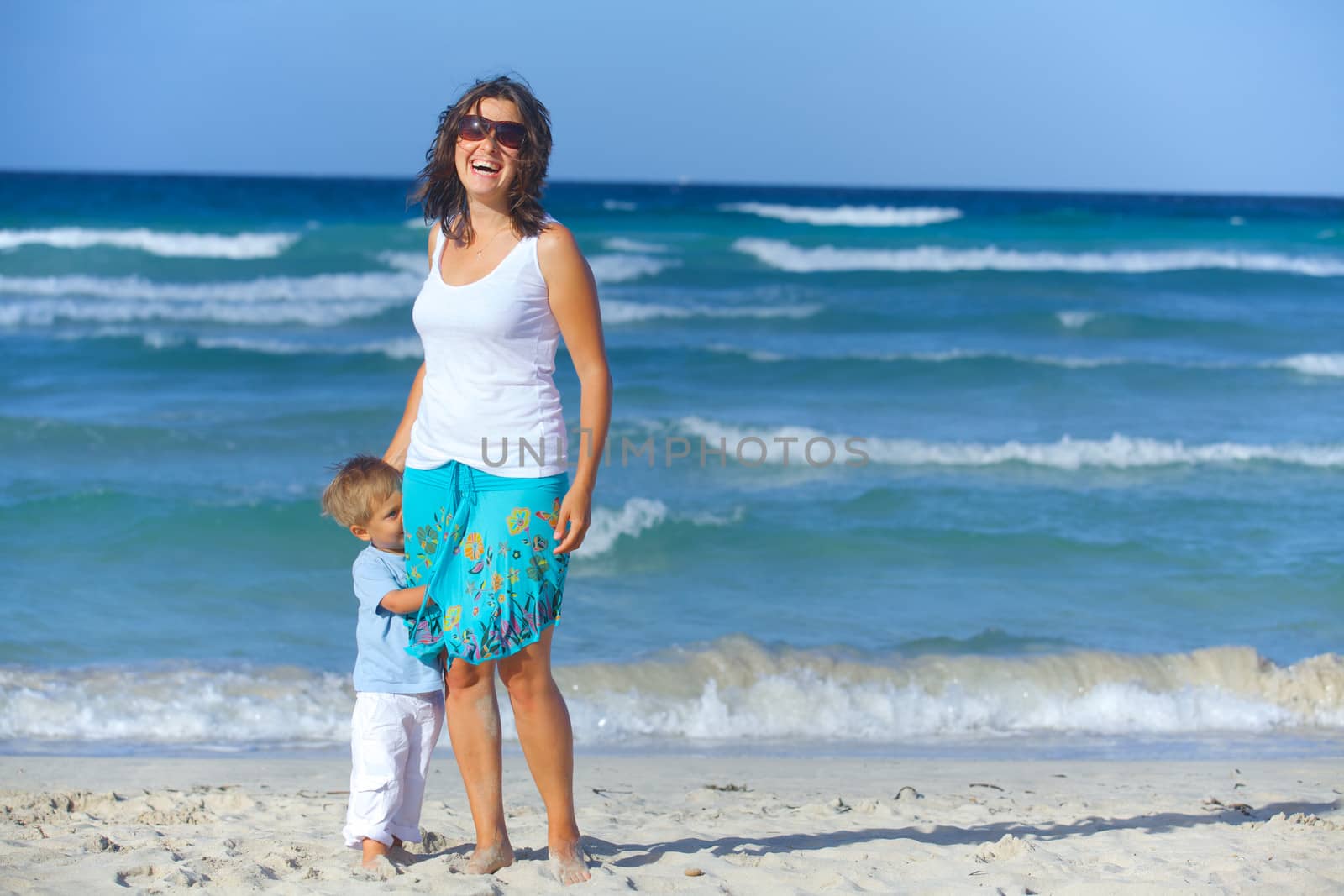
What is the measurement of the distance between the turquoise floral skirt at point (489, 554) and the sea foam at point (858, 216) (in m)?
29.6

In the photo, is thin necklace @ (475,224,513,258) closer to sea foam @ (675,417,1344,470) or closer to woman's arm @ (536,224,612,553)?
woman's arm @ (536,224,612,553)

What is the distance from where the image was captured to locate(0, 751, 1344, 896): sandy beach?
290cm

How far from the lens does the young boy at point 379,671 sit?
285cm

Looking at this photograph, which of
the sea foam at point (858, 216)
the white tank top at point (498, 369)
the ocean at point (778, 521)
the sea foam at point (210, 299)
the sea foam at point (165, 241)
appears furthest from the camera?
the sea foam at point (858, 216)

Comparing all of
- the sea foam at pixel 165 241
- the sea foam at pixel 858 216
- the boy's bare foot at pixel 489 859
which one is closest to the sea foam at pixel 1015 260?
the sea foam at pixel 858 216

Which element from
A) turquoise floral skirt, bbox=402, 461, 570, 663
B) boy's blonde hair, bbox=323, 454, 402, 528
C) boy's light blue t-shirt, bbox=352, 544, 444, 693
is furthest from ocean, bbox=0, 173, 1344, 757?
turquoise floral skirt, bbox=402, 461, 570, 663

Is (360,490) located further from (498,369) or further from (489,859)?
(489,859)

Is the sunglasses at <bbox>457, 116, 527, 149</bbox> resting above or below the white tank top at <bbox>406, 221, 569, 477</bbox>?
above

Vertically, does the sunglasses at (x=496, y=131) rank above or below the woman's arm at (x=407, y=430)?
above

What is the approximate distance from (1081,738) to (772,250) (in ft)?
62.6

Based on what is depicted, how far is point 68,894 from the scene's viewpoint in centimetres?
272

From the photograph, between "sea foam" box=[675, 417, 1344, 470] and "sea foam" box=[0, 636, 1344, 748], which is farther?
"sea foam" box=[675, 417, 1344, 470]

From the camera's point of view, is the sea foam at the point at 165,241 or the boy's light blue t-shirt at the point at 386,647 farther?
the sea foam at the point at 165,241

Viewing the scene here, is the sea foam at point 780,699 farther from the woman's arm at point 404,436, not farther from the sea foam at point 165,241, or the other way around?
the sea foam at point 165,241
